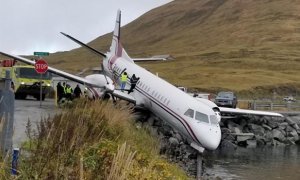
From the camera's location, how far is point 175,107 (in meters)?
26.7

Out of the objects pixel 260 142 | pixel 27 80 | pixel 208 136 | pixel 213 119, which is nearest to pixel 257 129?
pixel 260 142

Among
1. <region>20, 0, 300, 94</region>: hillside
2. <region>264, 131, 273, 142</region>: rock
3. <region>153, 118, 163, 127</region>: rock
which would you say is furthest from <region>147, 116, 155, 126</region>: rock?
<region>20, 0, 300, 94</region>: hillside

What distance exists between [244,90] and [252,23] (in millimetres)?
106676

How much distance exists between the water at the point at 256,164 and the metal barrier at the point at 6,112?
18132mm

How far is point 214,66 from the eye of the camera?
374 ft

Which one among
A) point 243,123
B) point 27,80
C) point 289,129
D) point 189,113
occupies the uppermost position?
point 27,80

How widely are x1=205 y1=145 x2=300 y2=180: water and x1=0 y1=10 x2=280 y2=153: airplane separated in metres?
2.00

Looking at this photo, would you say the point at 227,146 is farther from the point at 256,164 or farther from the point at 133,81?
the point at 133,81

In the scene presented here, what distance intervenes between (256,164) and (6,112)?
2471 cm

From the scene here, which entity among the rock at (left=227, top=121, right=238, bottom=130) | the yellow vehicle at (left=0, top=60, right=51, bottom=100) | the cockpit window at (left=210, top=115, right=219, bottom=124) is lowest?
the rock at (left=227, top=121, right=238, bottom=130)

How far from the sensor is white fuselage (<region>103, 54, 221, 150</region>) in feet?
79.5

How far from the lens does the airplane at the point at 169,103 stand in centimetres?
2442

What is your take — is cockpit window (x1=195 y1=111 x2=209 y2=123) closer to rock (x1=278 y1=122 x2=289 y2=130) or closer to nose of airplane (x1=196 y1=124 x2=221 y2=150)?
nose of airplane (x1=196 y1=124 x2=221 y2=150)

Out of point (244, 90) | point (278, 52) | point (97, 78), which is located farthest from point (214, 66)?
point (97, 78)
